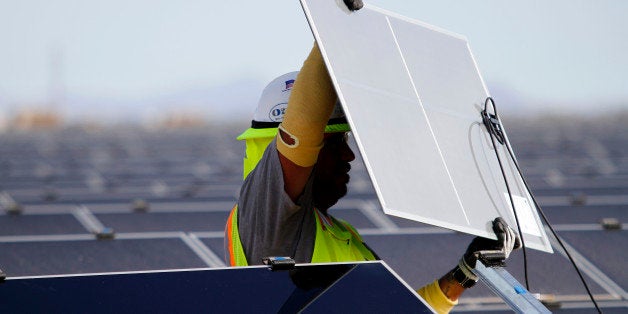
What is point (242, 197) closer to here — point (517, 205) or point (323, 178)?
point (323, 178)

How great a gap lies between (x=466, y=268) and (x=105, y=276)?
47.7 inches

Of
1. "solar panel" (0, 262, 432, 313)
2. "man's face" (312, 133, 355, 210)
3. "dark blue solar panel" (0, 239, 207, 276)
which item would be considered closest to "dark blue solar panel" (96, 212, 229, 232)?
"dark blue solar panel" (0, 239, 207, 276)

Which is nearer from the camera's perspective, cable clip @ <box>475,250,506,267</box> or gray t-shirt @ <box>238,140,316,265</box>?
cable clip @ <box>475,250,506,267</box>

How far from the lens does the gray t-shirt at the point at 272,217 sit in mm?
3074

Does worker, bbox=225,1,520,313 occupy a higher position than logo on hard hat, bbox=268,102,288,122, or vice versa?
logo on hard hat, bbox=268,102,288,122

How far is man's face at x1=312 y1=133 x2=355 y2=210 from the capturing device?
3.37 m

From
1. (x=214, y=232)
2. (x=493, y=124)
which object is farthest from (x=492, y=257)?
(x=214, y=232)

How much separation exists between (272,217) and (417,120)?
0.55 metres

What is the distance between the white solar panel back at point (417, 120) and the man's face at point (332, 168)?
0.37 meters

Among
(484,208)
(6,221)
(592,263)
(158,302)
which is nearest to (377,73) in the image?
(484,208)

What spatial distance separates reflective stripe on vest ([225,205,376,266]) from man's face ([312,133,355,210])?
0.07 meters

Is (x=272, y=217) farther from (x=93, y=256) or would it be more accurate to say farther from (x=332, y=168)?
(x=93, y=256)

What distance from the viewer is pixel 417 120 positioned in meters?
2.91

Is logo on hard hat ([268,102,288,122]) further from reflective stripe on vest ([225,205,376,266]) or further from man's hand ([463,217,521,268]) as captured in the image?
man's hand ([463,217,521,268])
